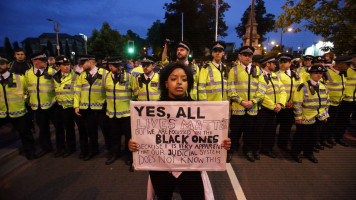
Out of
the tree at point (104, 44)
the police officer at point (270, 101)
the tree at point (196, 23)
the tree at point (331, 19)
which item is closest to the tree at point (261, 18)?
the tree at point (196, 23)

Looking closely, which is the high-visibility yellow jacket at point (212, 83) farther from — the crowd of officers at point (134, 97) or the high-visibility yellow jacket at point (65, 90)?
the high-visibility yellow jacket at point (65, 90)

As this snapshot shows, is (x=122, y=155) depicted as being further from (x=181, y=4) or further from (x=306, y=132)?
(x=181, y=4)

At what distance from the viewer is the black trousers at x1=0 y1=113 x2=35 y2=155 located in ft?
13.7

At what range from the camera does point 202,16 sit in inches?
1415

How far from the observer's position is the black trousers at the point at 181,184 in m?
1.96

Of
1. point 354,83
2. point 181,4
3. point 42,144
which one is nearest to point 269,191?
point 354,83

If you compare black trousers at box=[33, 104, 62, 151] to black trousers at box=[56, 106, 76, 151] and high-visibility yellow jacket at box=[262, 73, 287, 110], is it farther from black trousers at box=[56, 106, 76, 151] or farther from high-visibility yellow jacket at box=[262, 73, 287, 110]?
high-visibility yellow jacket at box=[262, 73, 287, 110]

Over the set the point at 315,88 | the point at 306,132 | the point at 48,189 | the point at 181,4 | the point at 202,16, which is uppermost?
the point at 181,4

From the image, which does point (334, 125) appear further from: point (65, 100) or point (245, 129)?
point (65, 100)

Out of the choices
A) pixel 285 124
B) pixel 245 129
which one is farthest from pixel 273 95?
pixel 285 124

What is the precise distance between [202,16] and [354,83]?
34.5 m

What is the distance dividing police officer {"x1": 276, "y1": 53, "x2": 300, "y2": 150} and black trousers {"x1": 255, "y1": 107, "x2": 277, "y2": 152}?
470 millimetres

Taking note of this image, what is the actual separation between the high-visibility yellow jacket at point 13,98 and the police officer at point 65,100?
649mm

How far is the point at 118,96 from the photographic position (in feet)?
13.1
